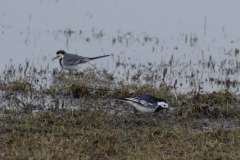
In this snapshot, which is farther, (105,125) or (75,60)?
(75,60)

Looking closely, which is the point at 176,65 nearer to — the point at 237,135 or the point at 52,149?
the point at 237,135

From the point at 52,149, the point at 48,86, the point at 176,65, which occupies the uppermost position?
the point at 176,65

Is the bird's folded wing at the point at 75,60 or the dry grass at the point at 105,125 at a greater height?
the bird's folded wing at the point at 75,60

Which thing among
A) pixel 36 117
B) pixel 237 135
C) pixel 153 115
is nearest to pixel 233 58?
pixel 153 115

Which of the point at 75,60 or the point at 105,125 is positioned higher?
the point at 75,60

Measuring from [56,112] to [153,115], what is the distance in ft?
5.87

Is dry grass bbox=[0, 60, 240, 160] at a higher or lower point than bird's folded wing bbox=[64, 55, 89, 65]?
Answer: lower

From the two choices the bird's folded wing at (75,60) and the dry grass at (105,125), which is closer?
the dry grass at (105,125)

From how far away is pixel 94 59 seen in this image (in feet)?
39.5

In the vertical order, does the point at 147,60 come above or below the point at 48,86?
above

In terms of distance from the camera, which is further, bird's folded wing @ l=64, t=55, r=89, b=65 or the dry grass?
bird's folded wing @ l=64, t=55, r=89, b=65

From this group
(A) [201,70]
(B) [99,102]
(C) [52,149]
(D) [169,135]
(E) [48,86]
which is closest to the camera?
(C) [52,149]

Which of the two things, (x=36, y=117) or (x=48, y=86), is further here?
(x=48, y=86)

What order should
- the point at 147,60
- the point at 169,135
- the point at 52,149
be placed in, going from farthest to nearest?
the point at 147,60 → the point at 169,135 → the point at 52,149
